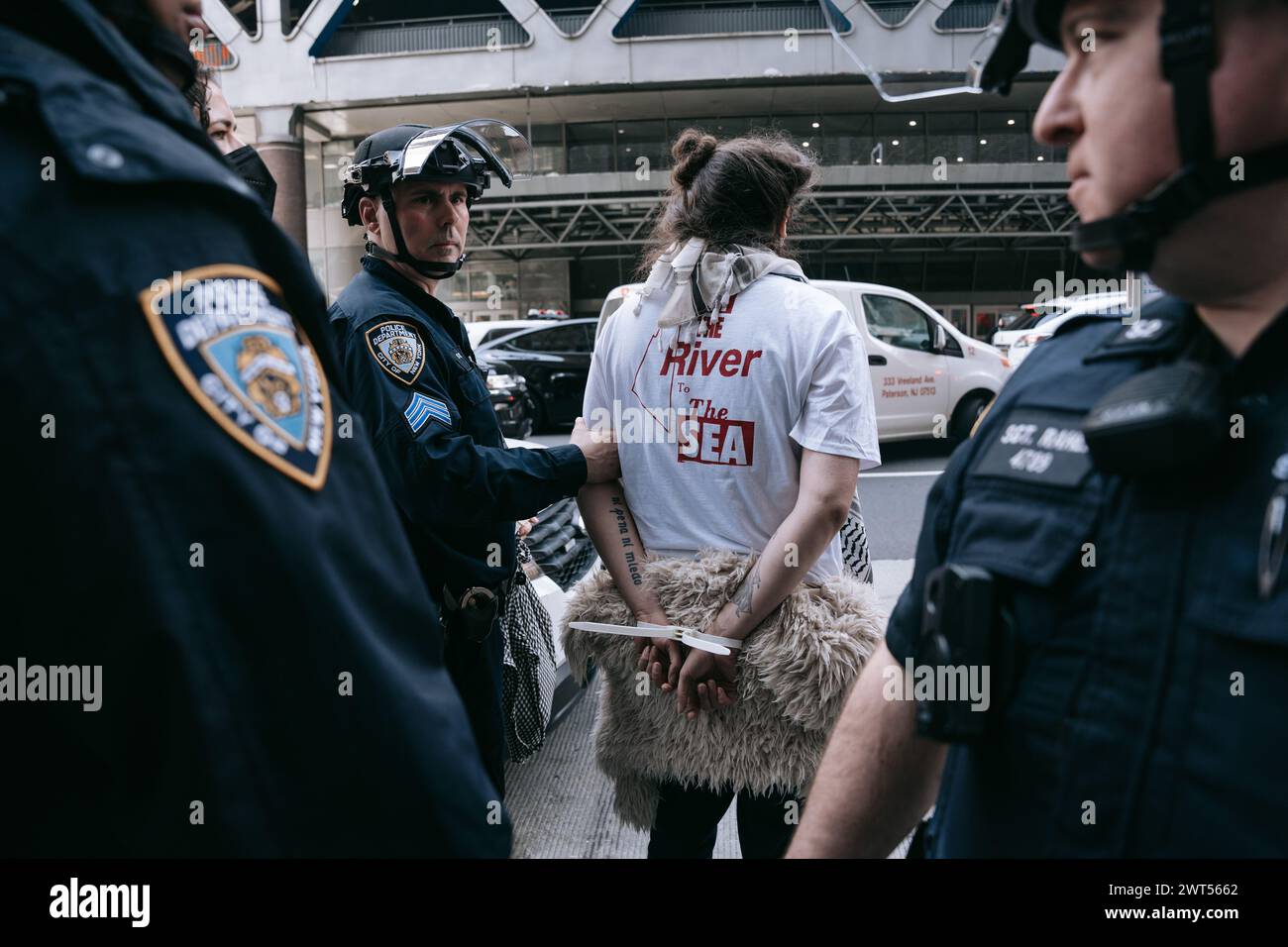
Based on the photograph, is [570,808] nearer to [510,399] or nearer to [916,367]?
[916,367]

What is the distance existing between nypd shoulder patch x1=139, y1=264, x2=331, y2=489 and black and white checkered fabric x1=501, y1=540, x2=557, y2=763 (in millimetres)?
1662

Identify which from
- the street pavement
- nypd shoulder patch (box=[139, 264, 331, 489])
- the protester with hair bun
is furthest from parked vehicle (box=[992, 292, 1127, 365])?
nypd shoulder patch (box=[139, 264, 331, 489])

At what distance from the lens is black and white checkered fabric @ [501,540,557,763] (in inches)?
97.8

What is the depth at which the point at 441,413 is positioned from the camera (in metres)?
2.19

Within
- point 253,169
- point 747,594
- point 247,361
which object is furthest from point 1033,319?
point 247,361

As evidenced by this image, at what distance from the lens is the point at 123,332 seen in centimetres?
73

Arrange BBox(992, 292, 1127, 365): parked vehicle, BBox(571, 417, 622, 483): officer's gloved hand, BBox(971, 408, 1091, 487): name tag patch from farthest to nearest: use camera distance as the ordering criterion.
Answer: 1. BBox(992, 292, 1127, 365): parked vehicle
2. BBox(571, 417, 622, 483): officer's gloved hand
3. BBox(971, 408, 1091, 487): name tag patch

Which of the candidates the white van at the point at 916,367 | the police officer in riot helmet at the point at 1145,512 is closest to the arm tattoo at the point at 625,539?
the police officer in riot helmet at the point at 1145,512

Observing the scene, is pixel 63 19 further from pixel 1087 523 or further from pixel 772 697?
pixel 772 697

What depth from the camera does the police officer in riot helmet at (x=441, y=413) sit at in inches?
84.7

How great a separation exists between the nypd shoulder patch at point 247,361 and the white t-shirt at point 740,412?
134 cm

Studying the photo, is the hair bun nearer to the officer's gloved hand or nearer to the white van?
the officer's gloved hand

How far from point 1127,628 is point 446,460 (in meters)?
1.54

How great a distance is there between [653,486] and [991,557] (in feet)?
4.06
